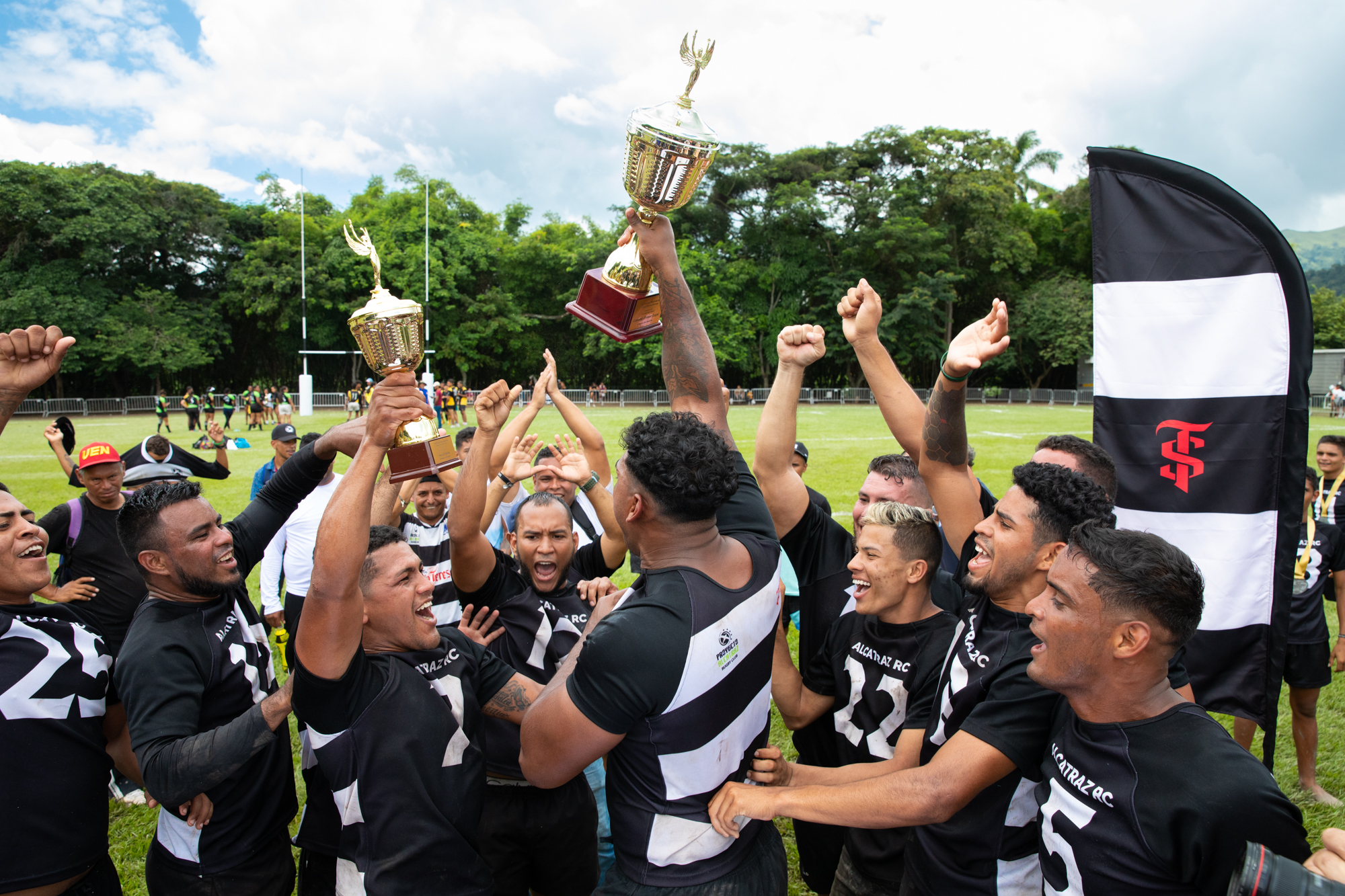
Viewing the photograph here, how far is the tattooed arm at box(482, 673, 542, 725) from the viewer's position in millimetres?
2621

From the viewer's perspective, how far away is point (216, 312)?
39.7m

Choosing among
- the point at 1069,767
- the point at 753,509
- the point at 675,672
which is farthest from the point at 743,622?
the point at 1069,767

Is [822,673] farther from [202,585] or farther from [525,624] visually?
[202,585]

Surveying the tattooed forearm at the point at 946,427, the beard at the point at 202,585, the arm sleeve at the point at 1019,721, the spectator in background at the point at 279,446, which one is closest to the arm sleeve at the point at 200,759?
the beard at the point at 202,585

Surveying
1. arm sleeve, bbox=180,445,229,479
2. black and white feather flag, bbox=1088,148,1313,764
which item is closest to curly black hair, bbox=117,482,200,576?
black and white feather flag, bbox=1088,148,1313,764

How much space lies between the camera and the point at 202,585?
2695 millimetres

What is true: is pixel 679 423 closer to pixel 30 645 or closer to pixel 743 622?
pixel 743 622

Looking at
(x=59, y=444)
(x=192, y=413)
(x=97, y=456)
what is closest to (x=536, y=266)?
(x=192, y=413)

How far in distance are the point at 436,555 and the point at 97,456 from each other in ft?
8.28

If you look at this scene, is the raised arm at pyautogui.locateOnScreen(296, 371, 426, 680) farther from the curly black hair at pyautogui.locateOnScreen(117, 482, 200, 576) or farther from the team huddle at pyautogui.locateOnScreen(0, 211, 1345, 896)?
the curly black hair at pyautogui.locateOnScreen(117, 482, 200, 576)

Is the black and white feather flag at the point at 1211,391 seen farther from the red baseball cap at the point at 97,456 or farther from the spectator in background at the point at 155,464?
the red baseball cap at the point at 97,456

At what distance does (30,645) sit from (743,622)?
2.37 m

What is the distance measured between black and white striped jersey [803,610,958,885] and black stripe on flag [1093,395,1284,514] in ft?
3.93

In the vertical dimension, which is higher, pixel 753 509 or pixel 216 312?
pixel 216 312
